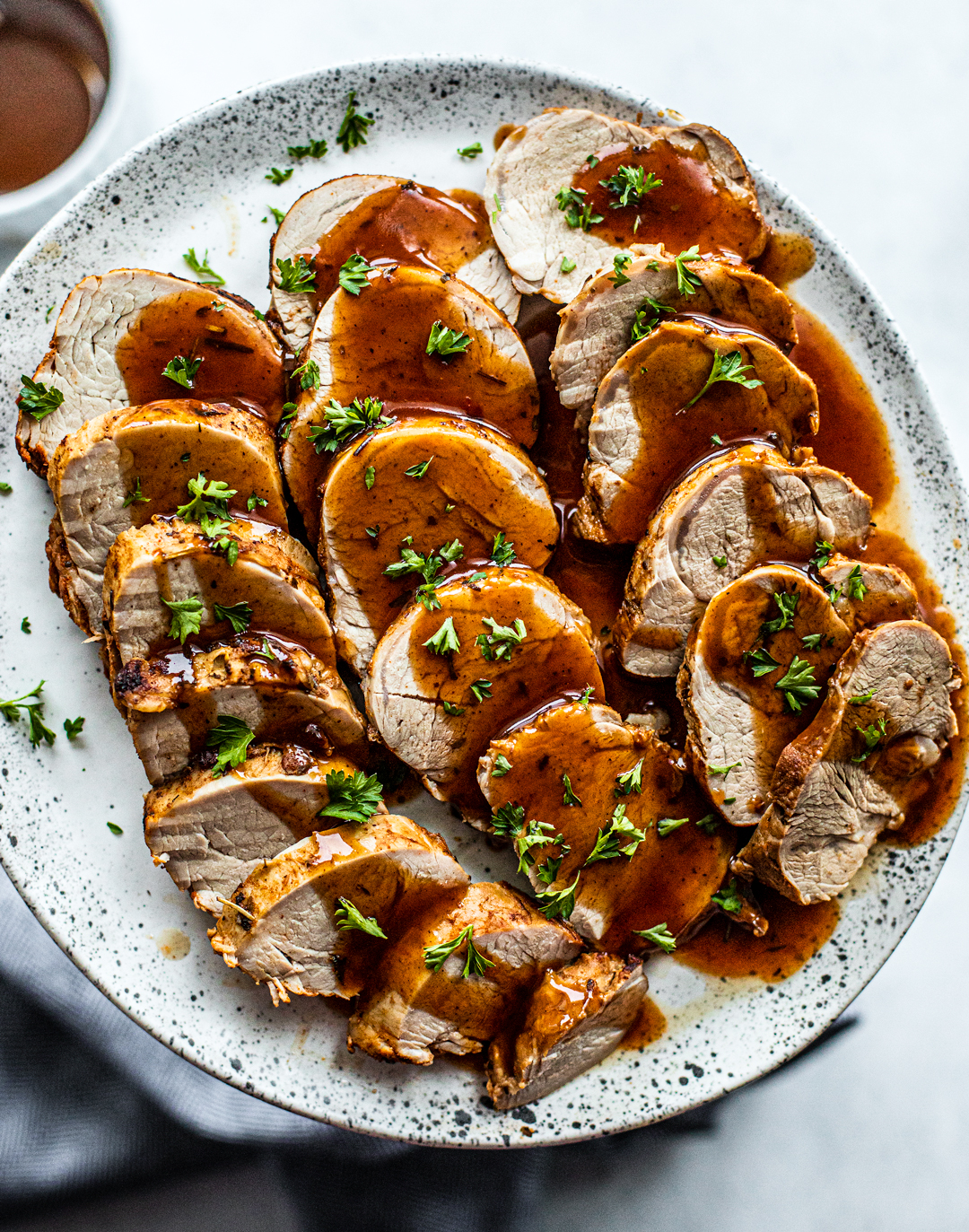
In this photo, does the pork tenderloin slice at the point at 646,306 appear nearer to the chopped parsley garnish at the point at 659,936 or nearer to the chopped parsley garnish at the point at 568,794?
the chopped parsley garnish at the point at 568,794

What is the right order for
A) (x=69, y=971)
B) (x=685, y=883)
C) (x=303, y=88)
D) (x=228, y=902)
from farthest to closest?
(x=69, y=971)
(x=303, y=88)
(x=685, y=883)
(x=228, y=902)

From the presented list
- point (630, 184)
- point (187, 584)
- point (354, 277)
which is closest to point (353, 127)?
point (354, 277)

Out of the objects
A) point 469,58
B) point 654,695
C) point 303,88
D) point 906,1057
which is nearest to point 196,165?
point 303,88

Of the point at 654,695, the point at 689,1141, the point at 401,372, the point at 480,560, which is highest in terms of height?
the point at 401,372

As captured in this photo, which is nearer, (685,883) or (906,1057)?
(685,883)

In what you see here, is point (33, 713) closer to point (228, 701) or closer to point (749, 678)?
point (228, 701)

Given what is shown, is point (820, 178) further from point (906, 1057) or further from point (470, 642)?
point (906, 1057)

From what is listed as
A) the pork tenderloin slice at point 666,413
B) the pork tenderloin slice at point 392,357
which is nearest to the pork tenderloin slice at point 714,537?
the pork tenderloin slice at point 666,413
